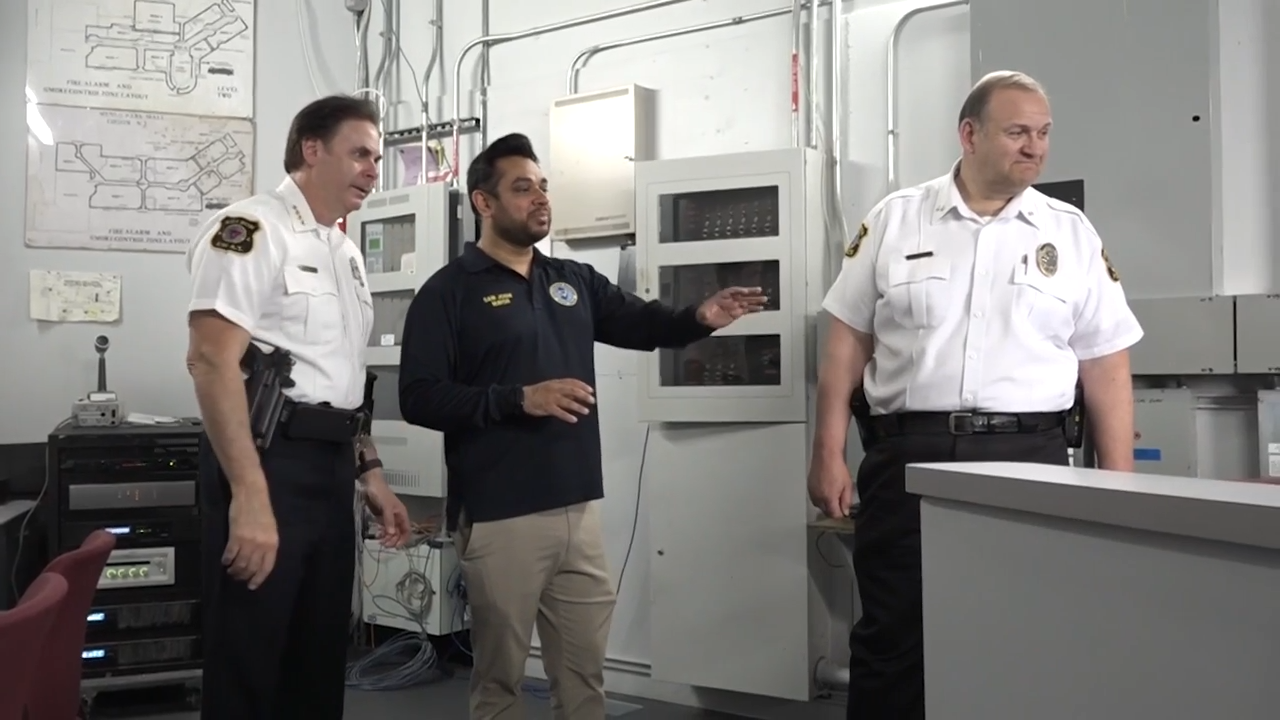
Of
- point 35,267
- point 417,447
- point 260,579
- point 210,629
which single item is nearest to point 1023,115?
point 260,579

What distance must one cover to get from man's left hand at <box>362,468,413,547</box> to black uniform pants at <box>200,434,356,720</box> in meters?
0.16

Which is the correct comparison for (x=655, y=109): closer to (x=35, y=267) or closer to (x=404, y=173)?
(x=404, y=173)

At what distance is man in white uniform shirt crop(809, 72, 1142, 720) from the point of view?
6.54ft

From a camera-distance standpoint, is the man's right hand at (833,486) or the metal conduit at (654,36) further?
the metal conduit at (654,36)

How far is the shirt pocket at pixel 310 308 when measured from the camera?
1.92 metres

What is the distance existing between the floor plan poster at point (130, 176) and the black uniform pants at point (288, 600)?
106 inches

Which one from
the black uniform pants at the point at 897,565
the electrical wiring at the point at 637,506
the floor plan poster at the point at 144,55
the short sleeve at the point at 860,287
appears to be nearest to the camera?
the black uniform pants at the point at 897,565

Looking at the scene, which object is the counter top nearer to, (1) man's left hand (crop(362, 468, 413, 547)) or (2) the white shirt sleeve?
(2) the white shirt sleeve

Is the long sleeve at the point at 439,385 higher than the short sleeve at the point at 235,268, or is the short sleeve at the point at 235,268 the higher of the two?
the short sleeve at the point at 235,268

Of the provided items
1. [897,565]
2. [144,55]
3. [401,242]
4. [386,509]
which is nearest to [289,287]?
[386,509]

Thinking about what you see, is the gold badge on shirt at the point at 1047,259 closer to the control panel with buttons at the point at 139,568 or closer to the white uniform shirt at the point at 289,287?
the white uniform shirt at the point at 289,287

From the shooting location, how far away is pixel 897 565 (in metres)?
2.00

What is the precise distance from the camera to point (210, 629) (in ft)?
6.00

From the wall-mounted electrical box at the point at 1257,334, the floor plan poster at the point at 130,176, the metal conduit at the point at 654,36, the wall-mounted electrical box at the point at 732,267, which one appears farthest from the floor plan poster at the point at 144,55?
the wall-mounted electrical box at the point at 1257,334
